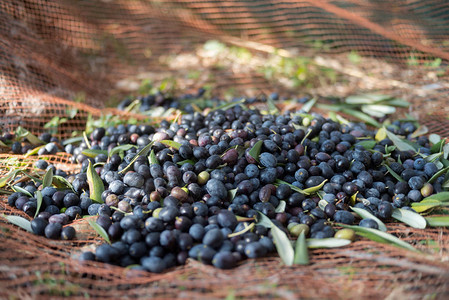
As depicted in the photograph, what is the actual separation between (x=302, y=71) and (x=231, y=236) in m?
2.58

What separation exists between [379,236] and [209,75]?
2723 mm

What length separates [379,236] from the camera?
1725 millimetres

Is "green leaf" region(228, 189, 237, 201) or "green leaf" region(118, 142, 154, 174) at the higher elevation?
"green leaf" region(118, 142, 154, 174)

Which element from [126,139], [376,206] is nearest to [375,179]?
[376,206]

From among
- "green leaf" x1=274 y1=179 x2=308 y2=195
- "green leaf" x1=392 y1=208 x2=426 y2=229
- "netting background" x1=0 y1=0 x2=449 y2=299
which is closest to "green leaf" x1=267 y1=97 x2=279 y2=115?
"netting background" x1=0 y1=0 x2=449 y2=299

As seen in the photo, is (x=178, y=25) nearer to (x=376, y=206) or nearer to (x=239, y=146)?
(x=239, y=146)

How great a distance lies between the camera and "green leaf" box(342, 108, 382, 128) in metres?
3.01

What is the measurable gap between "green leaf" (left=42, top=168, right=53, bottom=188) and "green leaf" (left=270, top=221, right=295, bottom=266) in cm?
134

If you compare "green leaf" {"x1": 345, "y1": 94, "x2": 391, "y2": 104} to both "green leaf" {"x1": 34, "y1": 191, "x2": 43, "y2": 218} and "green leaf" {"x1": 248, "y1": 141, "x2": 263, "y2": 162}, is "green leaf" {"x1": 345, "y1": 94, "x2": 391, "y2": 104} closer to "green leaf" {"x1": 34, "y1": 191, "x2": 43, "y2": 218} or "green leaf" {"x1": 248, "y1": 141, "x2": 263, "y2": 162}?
"green leaf" {"x1": 248, "y1": 141, "x2": 263, "y2": 162}

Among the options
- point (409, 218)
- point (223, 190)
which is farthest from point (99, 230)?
point (409, 218)

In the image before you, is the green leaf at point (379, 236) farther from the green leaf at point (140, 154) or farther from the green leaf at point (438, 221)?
the green leaf at point (140, 154)

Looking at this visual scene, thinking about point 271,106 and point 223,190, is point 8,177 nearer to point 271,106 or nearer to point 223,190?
point 223,190

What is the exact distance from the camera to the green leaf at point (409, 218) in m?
1.82

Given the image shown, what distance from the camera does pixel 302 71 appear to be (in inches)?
149
